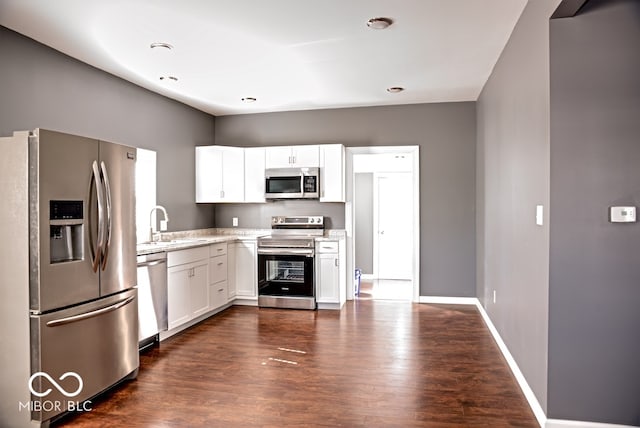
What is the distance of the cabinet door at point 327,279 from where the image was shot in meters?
5.47

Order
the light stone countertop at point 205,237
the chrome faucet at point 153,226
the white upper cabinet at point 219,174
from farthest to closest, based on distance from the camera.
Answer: the white upper cabinet at point 219,174, the chrome faucet at point 153,226, the light stone countertop at point 205,237

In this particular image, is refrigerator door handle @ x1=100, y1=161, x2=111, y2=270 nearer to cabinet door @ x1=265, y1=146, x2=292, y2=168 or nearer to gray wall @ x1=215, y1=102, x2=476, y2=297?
cabinet door @ x1=265, y1=146, x2=292, y2=168

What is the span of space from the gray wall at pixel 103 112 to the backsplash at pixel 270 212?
222 millimetres

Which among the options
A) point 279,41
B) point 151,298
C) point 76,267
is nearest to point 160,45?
point 279,41

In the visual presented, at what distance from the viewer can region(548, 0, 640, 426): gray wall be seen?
2301 millimetres

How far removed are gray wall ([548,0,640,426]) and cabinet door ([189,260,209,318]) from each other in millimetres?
3499

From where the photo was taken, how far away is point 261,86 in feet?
16.1

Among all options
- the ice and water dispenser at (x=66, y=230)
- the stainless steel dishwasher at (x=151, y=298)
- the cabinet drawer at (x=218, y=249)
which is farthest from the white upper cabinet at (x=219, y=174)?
the ice and water dispenser at (x=66, y=230)

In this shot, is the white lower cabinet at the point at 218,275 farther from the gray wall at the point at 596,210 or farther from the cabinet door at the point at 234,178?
the gray wall at the point at 596,210

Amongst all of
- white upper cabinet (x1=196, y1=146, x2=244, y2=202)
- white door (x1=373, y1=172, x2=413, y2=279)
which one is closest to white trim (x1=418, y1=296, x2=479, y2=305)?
white door (x1=373, y1=172, x2=413, y2=279)

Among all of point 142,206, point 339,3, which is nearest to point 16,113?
point 142,206

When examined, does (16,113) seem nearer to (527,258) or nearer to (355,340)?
(355,340)

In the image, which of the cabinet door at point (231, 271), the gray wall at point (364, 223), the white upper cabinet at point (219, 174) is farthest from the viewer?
the gray wall at point (364, 223)

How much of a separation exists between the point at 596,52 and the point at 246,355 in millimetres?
3330
